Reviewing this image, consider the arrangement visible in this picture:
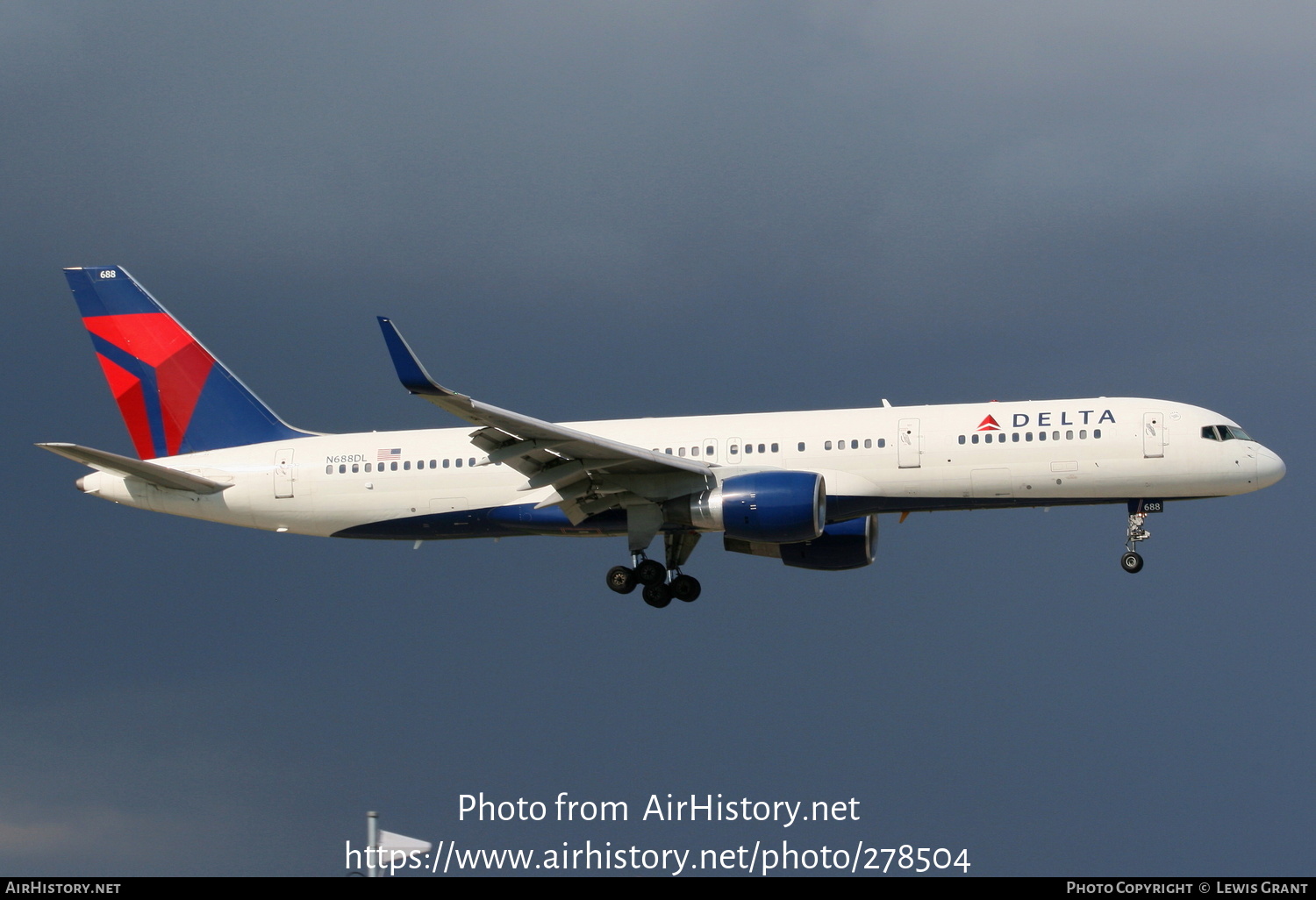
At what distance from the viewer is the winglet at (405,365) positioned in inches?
1478

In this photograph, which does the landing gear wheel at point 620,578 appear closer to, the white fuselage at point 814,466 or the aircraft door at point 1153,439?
the white fuselage at point 814,466

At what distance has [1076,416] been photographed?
147 ft

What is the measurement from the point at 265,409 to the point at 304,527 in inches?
161

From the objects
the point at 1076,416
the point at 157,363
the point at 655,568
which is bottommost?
the point at 655,568

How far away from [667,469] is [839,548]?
24.2 feet

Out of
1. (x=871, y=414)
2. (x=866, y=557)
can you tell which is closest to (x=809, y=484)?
(x=871, y=414)

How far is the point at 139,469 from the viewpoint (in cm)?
4678

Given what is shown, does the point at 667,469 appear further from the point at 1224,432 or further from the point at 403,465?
the point at 1224,432

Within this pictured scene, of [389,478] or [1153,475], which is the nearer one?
[1153,475]

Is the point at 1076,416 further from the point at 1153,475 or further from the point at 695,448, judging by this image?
the point at 695,448

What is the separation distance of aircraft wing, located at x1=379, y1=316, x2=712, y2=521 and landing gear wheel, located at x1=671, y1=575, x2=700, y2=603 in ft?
12.2

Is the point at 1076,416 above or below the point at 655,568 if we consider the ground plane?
above

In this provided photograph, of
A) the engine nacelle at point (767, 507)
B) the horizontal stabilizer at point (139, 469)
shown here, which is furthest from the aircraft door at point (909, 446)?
the horizontal stabilizer at point (139, 469)

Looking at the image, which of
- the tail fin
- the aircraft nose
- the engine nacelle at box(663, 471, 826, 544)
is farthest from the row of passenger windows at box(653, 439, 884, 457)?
the tail fin
